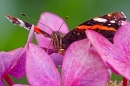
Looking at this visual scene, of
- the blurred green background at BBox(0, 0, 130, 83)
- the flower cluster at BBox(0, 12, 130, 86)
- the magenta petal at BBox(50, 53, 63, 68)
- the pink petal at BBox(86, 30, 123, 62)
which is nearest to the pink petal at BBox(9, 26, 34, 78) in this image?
the flower cluster at BBox(0, 12, 130, 86)

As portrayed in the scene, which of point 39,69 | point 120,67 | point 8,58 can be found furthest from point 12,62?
point 120,67

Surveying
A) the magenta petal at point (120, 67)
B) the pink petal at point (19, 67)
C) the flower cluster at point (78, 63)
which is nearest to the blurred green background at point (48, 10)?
the pink petal at point (19, 67)

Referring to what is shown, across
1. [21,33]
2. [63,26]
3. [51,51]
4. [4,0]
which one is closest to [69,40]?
[51,51]

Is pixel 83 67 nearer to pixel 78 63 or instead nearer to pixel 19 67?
pixel 78 63

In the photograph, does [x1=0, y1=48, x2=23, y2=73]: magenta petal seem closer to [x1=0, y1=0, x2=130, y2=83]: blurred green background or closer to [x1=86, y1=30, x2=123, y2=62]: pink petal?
[x1=86, y1=30, x2=123, y2=62]: pink petal

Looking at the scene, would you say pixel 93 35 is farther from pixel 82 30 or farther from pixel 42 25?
pixel 42 25

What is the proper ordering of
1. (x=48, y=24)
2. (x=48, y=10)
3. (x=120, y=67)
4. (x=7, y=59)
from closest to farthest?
(x=120, y=67) → (x=7, y=59) → (x=48, y=24) → (x=48, y=10)

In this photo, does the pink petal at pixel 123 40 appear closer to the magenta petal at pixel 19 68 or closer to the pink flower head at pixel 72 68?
the pink flower head at pixel 72 68
